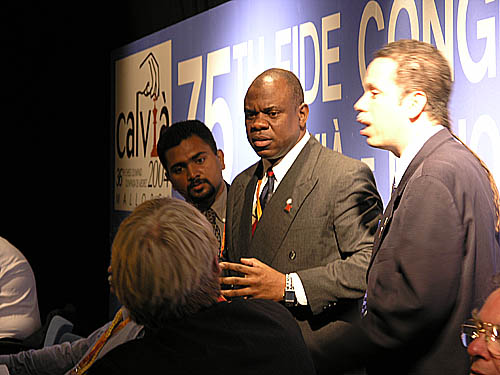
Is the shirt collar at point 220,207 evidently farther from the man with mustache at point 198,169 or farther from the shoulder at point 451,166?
the shoulder at point 451,166

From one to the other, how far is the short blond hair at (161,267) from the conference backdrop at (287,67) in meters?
1.42

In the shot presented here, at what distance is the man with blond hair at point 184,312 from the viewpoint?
1.44 m

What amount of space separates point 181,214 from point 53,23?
519 centimetres

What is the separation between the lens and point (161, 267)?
1.49 m

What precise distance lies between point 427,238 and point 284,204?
2.45ft

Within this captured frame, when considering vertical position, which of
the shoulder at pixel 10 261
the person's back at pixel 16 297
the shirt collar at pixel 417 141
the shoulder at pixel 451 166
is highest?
the shirt collar at pixel 417 141

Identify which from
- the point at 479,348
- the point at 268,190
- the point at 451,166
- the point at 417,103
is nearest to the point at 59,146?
the point at 268,190

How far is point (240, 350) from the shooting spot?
1.47 m

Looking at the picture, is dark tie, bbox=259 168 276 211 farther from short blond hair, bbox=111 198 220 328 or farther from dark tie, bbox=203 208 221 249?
short blond hair, bbox=111 198 220 328

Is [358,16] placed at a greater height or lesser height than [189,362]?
greater

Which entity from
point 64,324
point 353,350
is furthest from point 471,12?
point 64,324

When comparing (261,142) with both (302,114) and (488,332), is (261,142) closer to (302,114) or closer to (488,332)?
(302,114)

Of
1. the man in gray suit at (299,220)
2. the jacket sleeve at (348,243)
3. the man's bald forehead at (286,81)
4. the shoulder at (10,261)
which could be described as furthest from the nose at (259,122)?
the shoulder at (10,261)

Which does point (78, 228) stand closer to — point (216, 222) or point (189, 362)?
point (216, 222)
